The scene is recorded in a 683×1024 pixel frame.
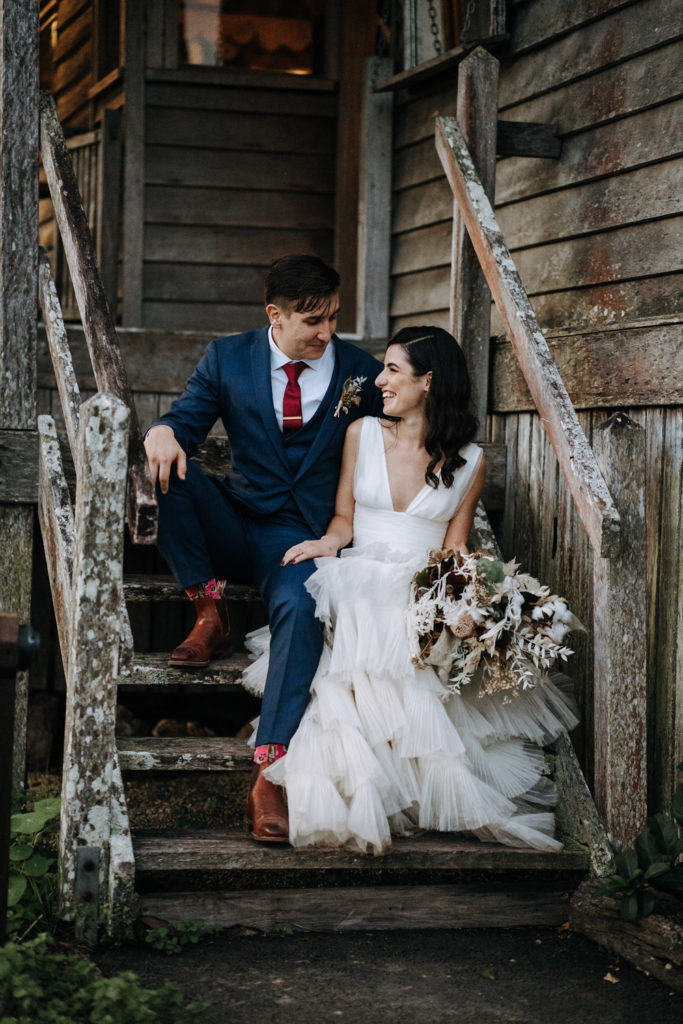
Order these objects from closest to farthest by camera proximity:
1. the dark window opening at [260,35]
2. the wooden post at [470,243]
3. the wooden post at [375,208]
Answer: the wooden post at [470,243], the wooden post at [375,208], the dark window opening at [260,35]

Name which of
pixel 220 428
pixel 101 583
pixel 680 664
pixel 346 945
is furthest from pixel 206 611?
pixel 220 428

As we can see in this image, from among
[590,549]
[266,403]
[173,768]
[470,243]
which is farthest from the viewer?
[470,243]

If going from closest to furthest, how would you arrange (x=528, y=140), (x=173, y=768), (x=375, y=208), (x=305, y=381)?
(x=173, y=768) → (x=305, y=381) → (x=528, y=140) → (x=375, y=208)

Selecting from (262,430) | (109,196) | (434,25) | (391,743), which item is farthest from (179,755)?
(109,196)

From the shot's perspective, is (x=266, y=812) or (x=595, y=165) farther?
(x=595, y=165)

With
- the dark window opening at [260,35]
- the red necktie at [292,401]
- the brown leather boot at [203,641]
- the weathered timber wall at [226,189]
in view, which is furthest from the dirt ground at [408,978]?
the dark window opening at [260,35]

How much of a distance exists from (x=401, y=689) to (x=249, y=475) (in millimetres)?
1087

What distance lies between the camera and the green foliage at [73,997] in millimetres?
2453

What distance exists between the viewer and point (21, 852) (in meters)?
3.39

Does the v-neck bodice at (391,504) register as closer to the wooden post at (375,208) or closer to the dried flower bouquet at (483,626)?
the dried flower bouquet at (483,626)

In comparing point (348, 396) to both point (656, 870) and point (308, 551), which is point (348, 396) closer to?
point (308, 551)

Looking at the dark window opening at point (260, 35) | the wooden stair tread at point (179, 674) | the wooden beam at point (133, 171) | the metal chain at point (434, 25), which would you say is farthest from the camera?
the dark window opening at point (260, 35)

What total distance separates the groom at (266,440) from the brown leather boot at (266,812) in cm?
51

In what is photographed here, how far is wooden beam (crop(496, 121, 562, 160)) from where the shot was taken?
493 centimetres
